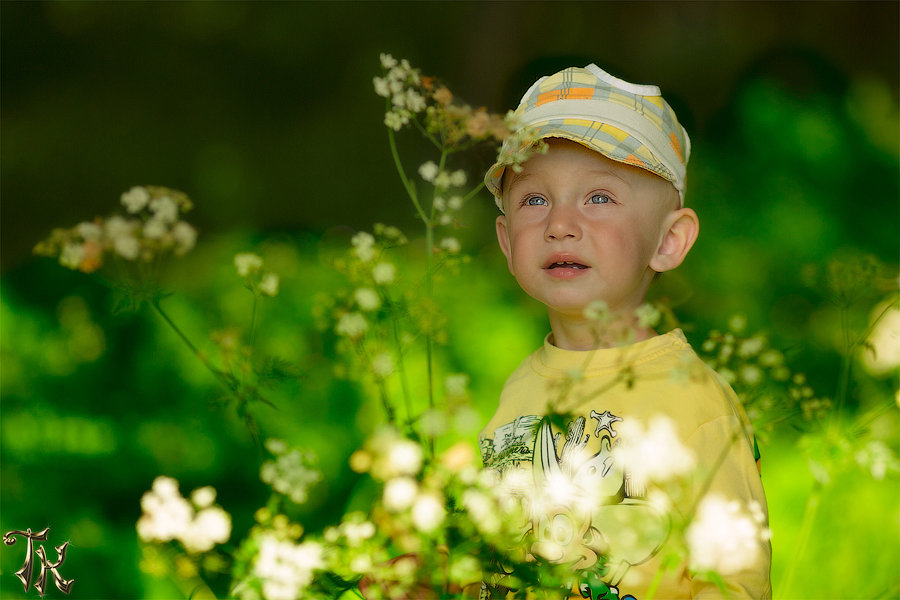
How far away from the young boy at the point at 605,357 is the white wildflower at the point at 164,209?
36 centimetres

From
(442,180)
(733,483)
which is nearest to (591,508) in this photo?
(733,483)

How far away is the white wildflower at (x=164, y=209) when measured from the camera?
31.9 inches

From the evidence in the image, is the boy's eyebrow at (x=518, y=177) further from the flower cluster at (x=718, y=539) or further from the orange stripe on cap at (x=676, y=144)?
the flower cluster at (x=718, y=539)

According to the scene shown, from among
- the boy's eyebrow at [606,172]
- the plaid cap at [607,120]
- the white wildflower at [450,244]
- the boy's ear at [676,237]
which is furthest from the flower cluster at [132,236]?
the boy's ear at [676,237]

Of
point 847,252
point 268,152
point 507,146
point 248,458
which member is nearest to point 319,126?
point 268,152

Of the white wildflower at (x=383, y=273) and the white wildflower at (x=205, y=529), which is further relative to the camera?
the white wildflower at (x=383, y=273)

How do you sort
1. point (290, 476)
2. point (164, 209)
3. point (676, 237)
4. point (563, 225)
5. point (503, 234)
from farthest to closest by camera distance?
point (503, 234) < point (676, 237) < point (563, 225) < point (164, 209) < point (290, 476)

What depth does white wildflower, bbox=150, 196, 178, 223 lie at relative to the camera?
2.65 feet

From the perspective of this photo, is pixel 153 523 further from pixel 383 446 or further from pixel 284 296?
pixel 284 296

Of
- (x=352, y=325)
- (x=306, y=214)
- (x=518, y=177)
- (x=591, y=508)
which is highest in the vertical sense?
(x=306, y=214)

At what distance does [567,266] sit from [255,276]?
0.39m

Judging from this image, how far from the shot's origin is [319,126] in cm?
273

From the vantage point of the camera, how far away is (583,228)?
3.41ft

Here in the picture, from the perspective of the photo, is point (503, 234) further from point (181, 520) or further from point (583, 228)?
point (181, 520)
